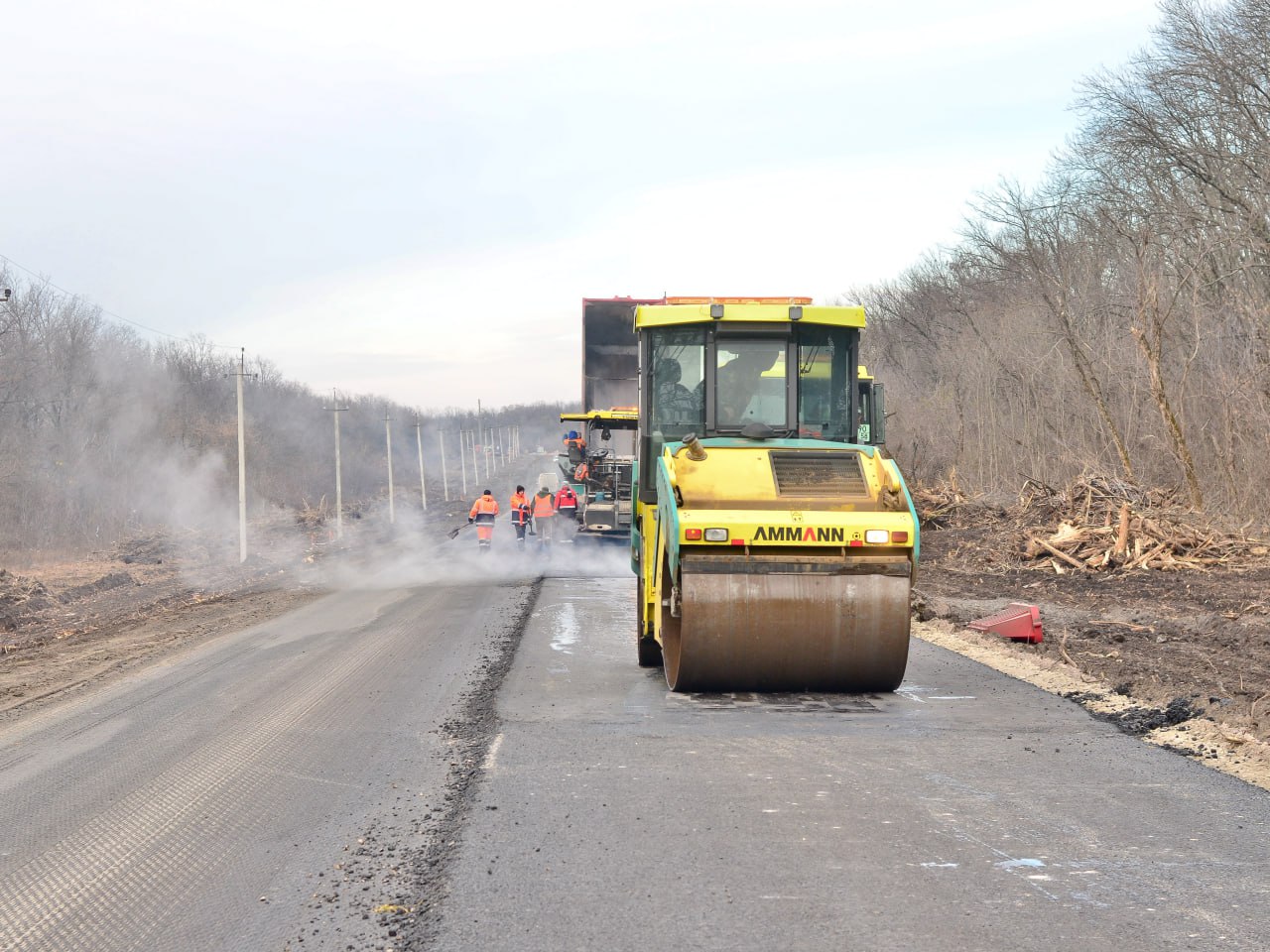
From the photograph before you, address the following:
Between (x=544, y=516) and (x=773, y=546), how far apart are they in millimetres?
18099

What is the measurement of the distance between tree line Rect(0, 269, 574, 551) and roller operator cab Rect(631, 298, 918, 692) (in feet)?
92.2

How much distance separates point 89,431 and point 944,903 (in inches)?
2000

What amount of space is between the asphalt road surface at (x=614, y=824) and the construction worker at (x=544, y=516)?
16.2m

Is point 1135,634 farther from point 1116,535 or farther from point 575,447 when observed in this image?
→ point 575,447

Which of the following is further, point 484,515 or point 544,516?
point 484,515

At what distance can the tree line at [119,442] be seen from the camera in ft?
140

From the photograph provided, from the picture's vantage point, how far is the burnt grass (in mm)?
9000

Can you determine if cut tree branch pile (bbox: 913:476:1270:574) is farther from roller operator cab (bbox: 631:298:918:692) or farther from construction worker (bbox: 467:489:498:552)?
construction worker (bbox: 467:489:498:552)

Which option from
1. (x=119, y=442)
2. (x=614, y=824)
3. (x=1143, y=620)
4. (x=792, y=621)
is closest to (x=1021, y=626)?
(x=1143, y=620)

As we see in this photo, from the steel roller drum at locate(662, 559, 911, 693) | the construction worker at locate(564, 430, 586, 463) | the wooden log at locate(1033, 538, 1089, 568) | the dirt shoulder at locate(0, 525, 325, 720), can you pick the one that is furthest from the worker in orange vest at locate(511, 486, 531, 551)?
the steel roller drum at locate(662, 559, 911, 693)

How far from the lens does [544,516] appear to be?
26.4 m

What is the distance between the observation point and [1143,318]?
23.2 m

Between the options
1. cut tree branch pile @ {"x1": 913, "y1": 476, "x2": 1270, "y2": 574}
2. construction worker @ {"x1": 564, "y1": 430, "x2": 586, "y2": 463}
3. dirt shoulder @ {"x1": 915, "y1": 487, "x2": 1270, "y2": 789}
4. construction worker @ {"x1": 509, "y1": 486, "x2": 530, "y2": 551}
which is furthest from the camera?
construction worker @ {"x1": 509, "y1": 486, "x2": 530, "y2": 551}

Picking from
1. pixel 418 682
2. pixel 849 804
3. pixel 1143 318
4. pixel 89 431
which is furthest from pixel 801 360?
pixel 89 431
